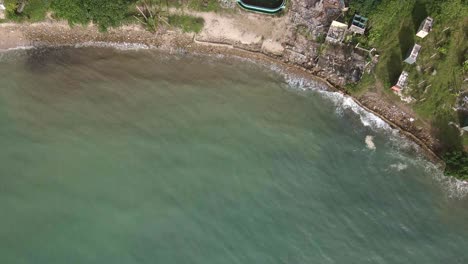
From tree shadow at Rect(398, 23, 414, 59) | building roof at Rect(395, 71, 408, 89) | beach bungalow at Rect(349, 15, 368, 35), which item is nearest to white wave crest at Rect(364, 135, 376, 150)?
building roof at Rect(395, 71, 408, 89)

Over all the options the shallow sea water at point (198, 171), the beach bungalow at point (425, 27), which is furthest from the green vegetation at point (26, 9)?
the beach bungalow at point (425, 27)

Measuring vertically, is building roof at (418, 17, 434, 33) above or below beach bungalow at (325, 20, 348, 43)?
above

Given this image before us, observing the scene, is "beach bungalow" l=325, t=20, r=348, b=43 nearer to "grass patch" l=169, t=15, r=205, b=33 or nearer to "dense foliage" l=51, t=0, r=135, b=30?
"grass patch" l=169, t=15, r=205, b=33

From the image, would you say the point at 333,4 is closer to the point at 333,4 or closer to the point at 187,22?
the point at 333,4

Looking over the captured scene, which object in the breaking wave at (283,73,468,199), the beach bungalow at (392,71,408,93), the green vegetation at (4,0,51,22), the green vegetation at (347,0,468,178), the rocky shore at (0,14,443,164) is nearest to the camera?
the beach bungalow at (392,71,408,93)

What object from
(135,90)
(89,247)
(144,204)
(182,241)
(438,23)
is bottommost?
(89,247)

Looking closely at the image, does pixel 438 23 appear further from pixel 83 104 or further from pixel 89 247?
pixel 89 247

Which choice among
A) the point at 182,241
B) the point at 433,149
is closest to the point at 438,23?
the point at 433,149

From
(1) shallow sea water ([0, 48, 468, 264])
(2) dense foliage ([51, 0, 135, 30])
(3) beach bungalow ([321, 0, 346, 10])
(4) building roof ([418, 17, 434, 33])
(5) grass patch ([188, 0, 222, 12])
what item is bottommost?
(1) shallow sea water ([0, 48, 468, 264])
